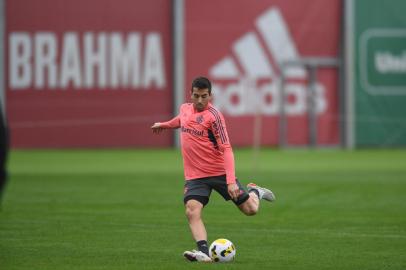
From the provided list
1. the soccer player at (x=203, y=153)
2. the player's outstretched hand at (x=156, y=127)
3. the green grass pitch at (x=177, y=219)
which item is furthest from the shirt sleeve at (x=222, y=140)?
the green grass pitch at (x=177, y=219)

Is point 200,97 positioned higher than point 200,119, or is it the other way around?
point 200,97

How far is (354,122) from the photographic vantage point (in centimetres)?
4238

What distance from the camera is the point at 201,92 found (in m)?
12.1

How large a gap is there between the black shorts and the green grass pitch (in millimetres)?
686

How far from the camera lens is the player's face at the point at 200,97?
12.1 meters

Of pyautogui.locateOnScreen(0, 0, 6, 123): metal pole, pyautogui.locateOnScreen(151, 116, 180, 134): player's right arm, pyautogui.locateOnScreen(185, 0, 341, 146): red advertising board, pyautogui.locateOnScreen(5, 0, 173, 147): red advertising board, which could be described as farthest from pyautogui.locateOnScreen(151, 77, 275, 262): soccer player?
pyautogui.locateOnScreen(185, 0, 341, 146): red advertising board

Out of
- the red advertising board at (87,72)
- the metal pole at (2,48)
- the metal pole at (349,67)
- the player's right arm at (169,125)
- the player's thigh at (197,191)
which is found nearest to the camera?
the player's thigh at (197,191)

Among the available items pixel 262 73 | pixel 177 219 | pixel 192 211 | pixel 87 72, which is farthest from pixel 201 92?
pixel 262 73

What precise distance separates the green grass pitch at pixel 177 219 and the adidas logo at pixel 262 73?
1018 cm

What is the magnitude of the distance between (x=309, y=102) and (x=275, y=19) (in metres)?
3.32

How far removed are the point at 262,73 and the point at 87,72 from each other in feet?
21.5

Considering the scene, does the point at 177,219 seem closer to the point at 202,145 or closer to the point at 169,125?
the point at 169,125

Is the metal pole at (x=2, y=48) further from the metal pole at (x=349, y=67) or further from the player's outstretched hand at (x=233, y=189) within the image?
the player's outstretched hand at (x=233, y=189)

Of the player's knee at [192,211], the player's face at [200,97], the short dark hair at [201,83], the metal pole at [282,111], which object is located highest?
the short dark hair at [201,83]
